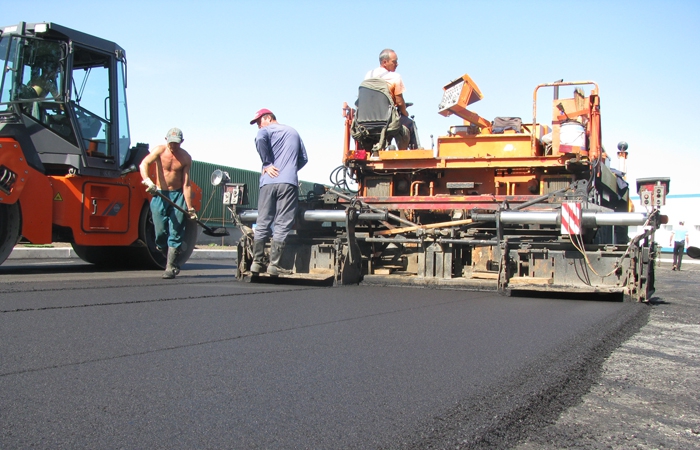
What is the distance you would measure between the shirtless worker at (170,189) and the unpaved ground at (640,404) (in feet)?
16.4

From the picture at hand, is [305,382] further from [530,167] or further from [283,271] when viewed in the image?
[530,167]

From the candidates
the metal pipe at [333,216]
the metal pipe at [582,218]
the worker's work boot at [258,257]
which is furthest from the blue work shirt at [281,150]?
the metal pipe at [582,218]

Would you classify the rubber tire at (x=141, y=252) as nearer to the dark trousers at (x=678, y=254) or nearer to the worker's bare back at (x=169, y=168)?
the worker's bare back at (x=169, y=168)

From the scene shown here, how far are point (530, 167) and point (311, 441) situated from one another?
6.16 metres

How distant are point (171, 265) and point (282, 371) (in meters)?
4.72

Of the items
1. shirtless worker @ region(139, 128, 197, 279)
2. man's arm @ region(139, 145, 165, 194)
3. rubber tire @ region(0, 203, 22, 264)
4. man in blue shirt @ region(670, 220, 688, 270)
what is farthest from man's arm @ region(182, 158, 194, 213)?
man in blue shirt @ region(670, 220, 688, 270)

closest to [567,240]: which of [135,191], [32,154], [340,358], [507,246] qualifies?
[507,246]

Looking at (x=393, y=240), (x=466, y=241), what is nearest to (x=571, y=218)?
(x=466, y=241)

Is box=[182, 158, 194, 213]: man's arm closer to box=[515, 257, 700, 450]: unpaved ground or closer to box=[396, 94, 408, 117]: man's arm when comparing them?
box=[396, 94, 408, 117]: man's arm

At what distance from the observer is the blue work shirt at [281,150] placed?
721 cm

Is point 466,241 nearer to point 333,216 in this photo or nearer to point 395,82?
point 333,216

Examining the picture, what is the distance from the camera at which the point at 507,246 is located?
22.0 ft

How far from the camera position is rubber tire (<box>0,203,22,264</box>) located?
707 centimetres

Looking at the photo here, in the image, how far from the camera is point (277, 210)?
285 inches
